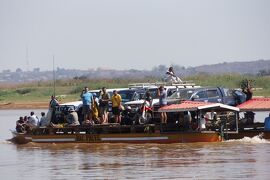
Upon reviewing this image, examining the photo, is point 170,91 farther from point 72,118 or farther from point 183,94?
point 72,118

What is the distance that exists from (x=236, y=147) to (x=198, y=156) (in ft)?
9.18

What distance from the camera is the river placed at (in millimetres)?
27141

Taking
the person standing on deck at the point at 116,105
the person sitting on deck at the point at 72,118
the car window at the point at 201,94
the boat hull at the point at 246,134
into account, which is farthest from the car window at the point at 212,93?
the person sitting on deck at the point at 72,118

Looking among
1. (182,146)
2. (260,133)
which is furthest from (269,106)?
(182,146)

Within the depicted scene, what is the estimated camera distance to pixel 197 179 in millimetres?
25594

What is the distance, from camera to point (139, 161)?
30.7m

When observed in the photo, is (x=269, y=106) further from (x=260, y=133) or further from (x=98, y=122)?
(x=98, y=122)

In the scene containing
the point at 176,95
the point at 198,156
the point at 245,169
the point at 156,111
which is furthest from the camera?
the point at 176,95

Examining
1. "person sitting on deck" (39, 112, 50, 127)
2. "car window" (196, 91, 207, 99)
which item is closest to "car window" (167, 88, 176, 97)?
"car window" (196, 91, 207, 99)

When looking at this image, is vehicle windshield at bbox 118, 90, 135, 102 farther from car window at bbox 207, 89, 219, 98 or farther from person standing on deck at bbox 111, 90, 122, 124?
person standing on deck at bbox 111, 90, 122, 124

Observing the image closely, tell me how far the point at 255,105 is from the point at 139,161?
21.7 ft

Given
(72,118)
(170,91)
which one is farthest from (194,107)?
(170,91)

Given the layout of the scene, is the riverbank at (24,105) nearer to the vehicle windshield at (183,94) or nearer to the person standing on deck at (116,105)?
the vehicle windshield at (183,94)

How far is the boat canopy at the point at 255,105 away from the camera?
1388 inches
